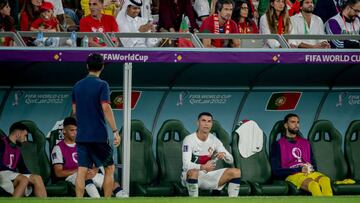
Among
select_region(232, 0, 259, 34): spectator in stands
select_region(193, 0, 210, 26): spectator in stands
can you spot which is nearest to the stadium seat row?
select_region(232, 0, 259, 34): spectator in stands

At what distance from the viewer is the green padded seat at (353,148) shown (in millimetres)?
19062

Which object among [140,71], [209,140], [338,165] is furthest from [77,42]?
[338,165]

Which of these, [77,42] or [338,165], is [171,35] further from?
[338,165]

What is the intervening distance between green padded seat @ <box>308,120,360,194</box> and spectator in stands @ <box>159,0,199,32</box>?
2.46m

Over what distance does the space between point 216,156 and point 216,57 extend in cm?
143

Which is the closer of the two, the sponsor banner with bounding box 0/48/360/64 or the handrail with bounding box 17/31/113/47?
the sponsor banner with bounding box 0/48/360/64

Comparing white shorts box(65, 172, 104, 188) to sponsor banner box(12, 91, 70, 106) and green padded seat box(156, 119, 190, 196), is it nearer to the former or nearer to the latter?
green padded seat box(156, 119, 190, 196)

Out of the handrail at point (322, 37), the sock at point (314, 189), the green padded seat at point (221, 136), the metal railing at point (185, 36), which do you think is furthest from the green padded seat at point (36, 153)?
the handrail at point (322, 37)

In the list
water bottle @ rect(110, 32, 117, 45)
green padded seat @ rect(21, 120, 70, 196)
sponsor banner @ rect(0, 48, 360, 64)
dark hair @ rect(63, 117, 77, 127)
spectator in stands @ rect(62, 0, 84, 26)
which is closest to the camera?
sponsor banner @ rect(0, 48, 360, 64)

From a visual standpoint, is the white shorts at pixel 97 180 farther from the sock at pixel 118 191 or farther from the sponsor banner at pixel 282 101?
the sponsor banner at pixel 282 101

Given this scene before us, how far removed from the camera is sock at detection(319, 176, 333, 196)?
17.9 metres

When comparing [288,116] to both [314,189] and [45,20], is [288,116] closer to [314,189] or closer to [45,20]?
[314,189]

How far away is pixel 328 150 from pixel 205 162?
2.30 metres

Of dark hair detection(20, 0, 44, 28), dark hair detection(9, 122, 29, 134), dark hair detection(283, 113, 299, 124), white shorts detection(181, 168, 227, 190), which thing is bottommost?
white shorts detection(181, 168, 227, 190)
